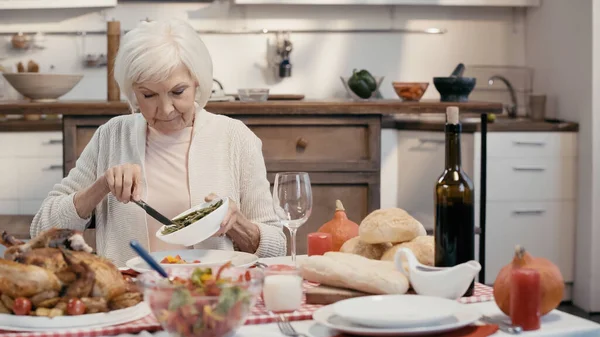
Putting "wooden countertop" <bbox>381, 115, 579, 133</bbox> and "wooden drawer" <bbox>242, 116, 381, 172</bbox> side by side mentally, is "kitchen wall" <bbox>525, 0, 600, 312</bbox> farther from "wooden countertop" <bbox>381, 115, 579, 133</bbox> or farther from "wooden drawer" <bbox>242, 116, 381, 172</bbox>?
"wooden drawer" <bbox>242, 116, 381, 172</bbox>

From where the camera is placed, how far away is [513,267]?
1.45 metres

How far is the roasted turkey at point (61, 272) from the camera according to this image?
4.64 ft

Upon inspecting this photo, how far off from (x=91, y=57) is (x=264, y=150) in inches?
72.8

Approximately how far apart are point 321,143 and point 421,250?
205 cm

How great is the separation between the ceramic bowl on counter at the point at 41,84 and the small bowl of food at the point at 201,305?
2.63 m

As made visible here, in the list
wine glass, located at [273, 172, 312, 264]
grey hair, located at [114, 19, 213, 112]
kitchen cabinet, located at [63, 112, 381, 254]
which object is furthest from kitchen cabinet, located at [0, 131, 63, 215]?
wine glass, located at [273, 172, 312, 264]

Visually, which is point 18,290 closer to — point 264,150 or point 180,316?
point 180,316

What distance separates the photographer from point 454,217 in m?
1.61

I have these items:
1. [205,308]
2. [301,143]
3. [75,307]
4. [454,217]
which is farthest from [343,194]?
[205,308]

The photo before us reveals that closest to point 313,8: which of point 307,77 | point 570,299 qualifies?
point 307,77

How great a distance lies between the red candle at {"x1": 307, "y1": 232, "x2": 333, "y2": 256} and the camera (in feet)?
6.24

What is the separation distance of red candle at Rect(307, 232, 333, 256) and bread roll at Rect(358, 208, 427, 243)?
0.18m

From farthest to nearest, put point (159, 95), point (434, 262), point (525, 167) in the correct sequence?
point (525, 167) < point (159, 95) < point (434, 262)

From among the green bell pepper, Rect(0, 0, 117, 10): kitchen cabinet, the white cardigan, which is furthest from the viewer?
Rect(0, 0, 117, 10): kitchen cabinet
